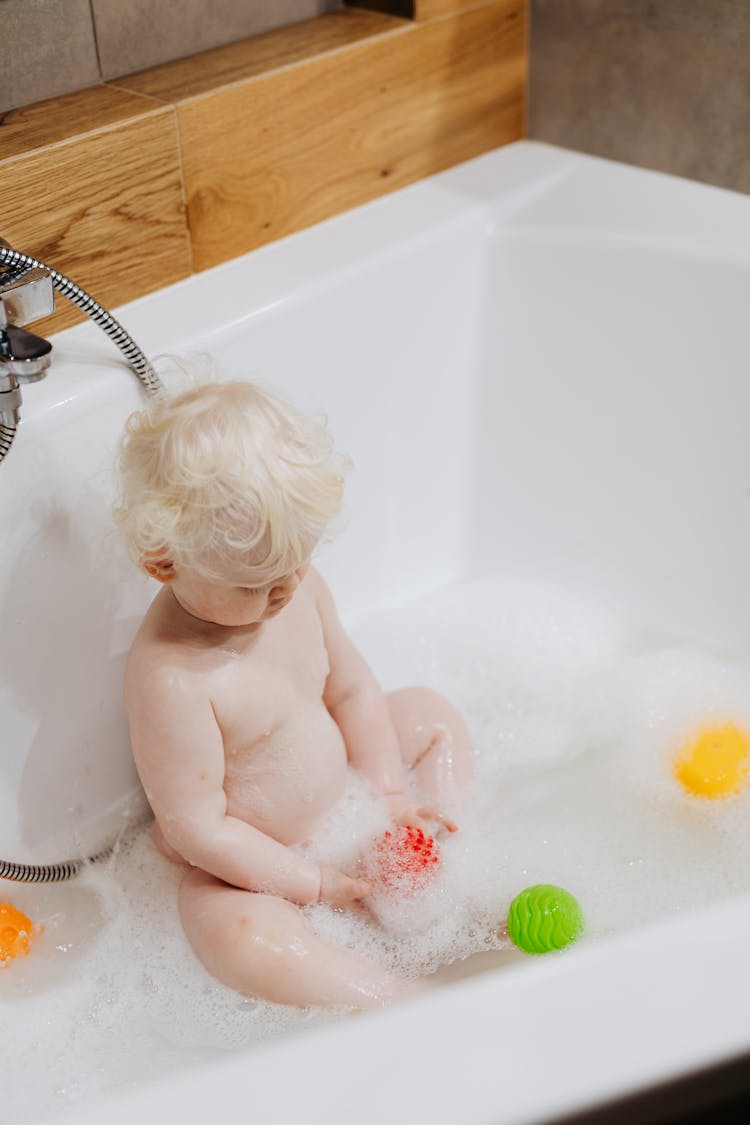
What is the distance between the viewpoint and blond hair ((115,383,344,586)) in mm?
923

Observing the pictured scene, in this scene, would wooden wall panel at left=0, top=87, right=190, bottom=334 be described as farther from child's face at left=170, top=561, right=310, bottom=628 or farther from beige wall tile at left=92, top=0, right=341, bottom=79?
child's face at left=170, top=561, right=310, bottom=628

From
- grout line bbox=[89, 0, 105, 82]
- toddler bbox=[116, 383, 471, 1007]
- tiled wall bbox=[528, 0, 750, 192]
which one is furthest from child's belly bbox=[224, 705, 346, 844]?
tiled wall bbox=[528, 0, 750, 192]

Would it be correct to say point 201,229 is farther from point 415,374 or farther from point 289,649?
point 289,649

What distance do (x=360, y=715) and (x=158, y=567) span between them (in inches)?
11.3

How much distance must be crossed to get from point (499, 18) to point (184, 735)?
2.97 feet

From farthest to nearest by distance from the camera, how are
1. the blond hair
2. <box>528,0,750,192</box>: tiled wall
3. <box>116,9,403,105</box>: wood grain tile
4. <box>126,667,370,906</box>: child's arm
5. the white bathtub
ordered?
<box>528,0,750,192</box>: tiled wall → <box>116,9,403,105</box>: wood grain tile → the white bathtub → <box>126,667,370,906</box>: child's arm → the blond hair

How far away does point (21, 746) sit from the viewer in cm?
113

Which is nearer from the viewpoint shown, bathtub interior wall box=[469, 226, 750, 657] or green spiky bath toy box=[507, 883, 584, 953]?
green spiky bath toy box=[507, 883, 584, 953]

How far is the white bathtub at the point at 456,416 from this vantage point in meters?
1.13

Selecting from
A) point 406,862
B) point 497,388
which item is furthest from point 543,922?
point 497,388

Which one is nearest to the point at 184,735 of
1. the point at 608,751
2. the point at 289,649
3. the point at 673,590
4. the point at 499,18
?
the point at 289,649

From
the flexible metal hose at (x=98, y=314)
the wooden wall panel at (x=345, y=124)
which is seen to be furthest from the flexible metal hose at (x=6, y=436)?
the wooden wall panel at (x=345, y=124)

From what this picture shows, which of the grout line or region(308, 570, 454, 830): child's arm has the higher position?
the grout line

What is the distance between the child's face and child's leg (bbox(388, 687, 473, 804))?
255 millimetres
